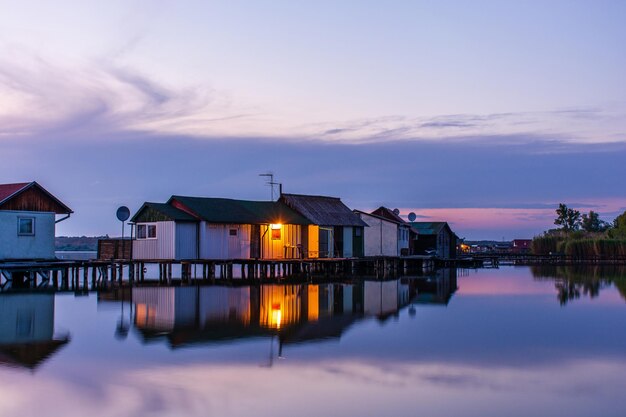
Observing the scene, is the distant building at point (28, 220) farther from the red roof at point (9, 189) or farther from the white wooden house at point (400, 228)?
the white wooden house at point (400, 228)

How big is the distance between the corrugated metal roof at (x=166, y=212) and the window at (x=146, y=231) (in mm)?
Result: 546

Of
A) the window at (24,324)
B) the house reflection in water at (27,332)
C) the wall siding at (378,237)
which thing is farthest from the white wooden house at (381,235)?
the window at (24,324)

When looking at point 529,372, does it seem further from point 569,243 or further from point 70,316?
point 569,243

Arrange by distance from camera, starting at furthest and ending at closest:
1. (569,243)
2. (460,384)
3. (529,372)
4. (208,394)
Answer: (569,243) < (529,372) < (460,384) < (208,394)

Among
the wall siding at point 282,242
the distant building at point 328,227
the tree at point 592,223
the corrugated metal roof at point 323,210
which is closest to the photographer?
the wall siding at point 282,242

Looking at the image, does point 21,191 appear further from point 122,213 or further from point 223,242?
point 223,242

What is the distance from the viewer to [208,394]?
13.5 meters

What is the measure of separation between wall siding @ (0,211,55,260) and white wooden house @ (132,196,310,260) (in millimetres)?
7285

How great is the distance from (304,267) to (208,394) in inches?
1651

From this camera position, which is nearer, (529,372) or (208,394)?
(208,394)

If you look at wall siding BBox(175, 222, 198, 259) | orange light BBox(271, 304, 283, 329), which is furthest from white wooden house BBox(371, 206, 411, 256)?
orange light BBox(271, 304, 283, 329)

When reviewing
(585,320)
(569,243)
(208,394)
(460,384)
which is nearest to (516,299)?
(585,320)

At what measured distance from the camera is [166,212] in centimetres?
4497

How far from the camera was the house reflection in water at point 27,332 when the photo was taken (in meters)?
16.8
